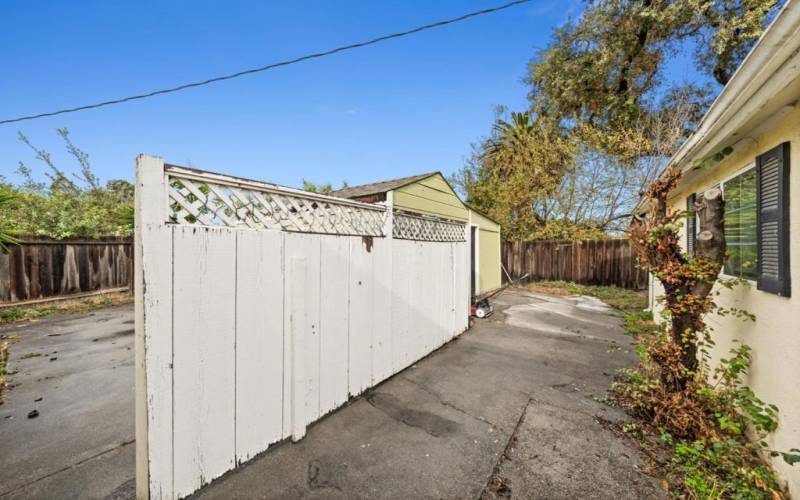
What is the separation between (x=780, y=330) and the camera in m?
1.85

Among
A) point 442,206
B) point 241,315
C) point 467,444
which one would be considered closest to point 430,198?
point 442,206

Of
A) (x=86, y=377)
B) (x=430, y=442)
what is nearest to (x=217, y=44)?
(x=86, y=377)

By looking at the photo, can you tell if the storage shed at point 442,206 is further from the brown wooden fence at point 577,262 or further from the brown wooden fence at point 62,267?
the brown wooden fence at point 62,267

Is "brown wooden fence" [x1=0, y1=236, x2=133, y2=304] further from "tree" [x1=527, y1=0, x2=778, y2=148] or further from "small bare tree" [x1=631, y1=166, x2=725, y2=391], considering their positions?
"tree" [x1=527, y1=0, x2=778, y2=148]

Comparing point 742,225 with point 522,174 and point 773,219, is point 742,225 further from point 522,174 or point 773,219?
point 522,174

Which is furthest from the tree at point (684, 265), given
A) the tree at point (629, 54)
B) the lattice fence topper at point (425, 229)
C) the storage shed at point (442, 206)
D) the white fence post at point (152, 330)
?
the tree at point (629, 54)

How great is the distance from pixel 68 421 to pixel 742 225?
5.81 metres

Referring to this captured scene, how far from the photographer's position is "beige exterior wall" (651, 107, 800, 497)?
1660 millimetres

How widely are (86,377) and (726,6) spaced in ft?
56.5

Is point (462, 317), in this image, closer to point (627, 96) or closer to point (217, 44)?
point (217, 44)

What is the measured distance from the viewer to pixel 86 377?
3.32 meters

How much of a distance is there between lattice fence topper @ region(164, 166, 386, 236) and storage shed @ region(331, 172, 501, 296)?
1367 mm

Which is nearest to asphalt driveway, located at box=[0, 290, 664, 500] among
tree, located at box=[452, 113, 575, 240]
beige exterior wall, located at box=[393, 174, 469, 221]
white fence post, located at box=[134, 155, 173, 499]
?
white fence post, located at box=[134, 155, 173, 499]

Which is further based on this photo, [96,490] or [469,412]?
[469,412]
